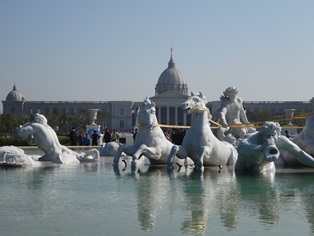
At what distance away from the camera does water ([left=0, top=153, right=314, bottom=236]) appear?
6.36m

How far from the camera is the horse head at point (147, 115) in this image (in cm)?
1334

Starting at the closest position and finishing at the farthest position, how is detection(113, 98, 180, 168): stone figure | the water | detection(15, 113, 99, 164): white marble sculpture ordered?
the water < detection(113, 98, 180, 168): stone figure < detection(15, 113, 99, 164): white marble sculpture

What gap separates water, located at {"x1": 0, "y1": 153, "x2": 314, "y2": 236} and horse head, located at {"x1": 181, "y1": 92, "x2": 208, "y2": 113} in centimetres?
149

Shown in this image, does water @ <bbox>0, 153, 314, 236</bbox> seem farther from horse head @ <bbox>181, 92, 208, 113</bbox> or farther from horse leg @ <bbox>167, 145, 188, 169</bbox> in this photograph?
horse head @ <bbox>181, 92, 208, 113</bbox>

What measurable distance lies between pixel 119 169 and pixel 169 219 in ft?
21.0

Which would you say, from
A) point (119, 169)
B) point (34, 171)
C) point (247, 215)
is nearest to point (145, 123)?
point (119, 169)

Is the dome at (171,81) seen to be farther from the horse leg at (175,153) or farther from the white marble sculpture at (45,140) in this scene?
the horse leg at (175,153)

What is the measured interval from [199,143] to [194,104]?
863 millimetres

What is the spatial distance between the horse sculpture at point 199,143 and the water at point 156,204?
81 cm

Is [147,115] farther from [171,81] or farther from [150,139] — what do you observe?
[171,81]

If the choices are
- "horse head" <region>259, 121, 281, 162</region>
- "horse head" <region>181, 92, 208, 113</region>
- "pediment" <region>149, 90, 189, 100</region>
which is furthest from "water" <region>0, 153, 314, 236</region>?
"pediment" <region>149, 90, 189, 100</region>

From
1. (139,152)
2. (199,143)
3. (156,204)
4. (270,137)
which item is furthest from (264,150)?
(156,204)

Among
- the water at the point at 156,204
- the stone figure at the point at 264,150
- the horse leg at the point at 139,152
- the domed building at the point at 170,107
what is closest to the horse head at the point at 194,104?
the horse leg at the point at 139,152

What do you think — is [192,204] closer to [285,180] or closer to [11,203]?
[11,203]
